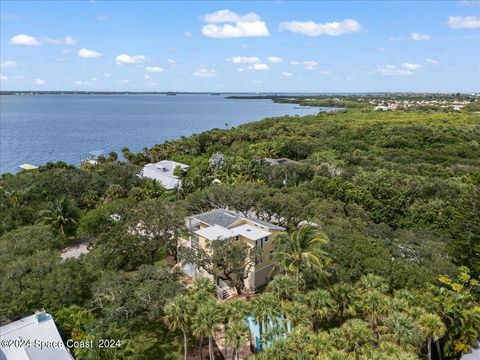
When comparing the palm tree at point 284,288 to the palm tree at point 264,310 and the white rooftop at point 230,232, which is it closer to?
the palm tree at point 264,310

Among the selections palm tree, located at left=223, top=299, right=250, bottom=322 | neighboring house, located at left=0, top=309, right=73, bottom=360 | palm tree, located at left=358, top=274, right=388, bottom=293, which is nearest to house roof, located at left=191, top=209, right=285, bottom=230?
palm tree, located at left=358, top=274, right=388, bottom=293

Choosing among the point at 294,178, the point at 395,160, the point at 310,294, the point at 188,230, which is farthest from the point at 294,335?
the point at 395,160

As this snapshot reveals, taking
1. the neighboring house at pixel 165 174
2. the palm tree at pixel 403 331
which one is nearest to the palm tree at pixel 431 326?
the palm tree at pixel 403 331

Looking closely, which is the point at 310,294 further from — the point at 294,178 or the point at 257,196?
the point at 294,178

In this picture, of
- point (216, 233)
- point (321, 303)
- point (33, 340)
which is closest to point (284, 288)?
point (321, 303)

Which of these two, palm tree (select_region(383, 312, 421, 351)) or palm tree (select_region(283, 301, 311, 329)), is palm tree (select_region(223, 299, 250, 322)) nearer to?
palm tree (select_region(283, 301, 311, 329))

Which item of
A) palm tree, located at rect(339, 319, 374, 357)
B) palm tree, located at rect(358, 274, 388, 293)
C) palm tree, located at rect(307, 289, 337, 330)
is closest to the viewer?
palm tree, located at rect(339, 319, 374, 357)
